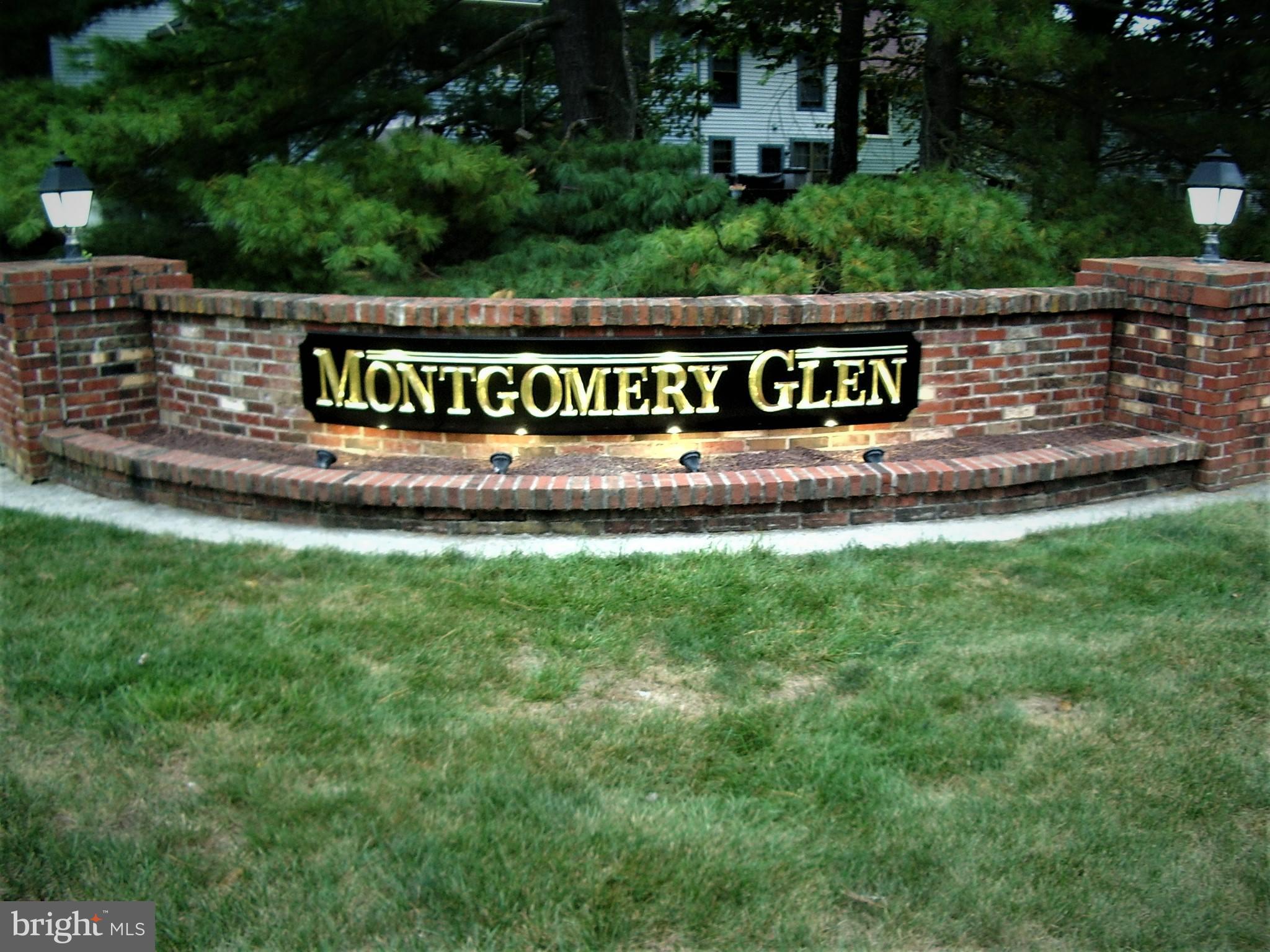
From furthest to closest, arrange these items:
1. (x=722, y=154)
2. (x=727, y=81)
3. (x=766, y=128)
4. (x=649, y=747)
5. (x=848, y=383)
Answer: (x=766, y=128) → (x=722, y=154) → (x=727, y=81) → (x=848, y=383) → (x=649, y=747)

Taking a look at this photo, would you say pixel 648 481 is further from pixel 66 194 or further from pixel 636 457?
pixel 66 194

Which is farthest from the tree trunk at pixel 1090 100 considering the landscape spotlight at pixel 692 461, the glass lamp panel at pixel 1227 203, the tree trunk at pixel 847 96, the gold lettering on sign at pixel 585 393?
the gold lettering on sign at pixel 585 393

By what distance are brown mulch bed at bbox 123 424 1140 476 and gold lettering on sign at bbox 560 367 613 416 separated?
0.23 metres

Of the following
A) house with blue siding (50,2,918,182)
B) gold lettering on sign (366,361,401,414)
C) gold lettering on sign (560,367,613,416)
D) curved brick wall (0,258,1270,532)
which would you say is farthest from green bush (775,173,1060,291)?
house with blue siding (50,2,918,182)

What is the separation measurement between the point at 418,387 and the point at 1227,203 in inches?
172

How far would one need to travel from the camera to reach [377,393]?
626 cm

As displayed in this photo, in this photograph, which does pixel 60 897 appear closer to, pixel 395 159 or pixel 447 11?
pixel 395 159

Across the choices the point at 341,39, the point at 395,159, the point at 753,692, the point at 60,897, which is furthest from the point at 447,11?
the point at 60,897

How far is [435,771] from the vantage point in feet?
11.6

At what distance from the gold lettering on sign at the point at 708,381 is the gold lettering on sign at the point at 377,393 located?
1457 mm

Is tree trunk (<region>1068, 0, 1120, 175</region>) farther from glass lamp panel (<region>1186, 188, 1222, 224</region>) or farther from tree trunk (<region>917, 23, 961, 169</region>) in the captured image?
glass lamp panel (<region>1186, 188, 1222, 224</region>)

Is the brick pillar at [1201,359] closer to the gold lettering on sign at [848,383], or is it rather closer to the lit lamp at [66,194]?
the gold lettering on sign at [848,383]

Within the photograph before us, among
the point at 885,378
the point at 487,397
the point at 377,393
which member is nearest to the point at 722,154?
the point at 885,378

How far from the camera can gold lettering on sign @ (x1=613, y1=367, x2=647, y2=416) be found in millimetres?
6012
